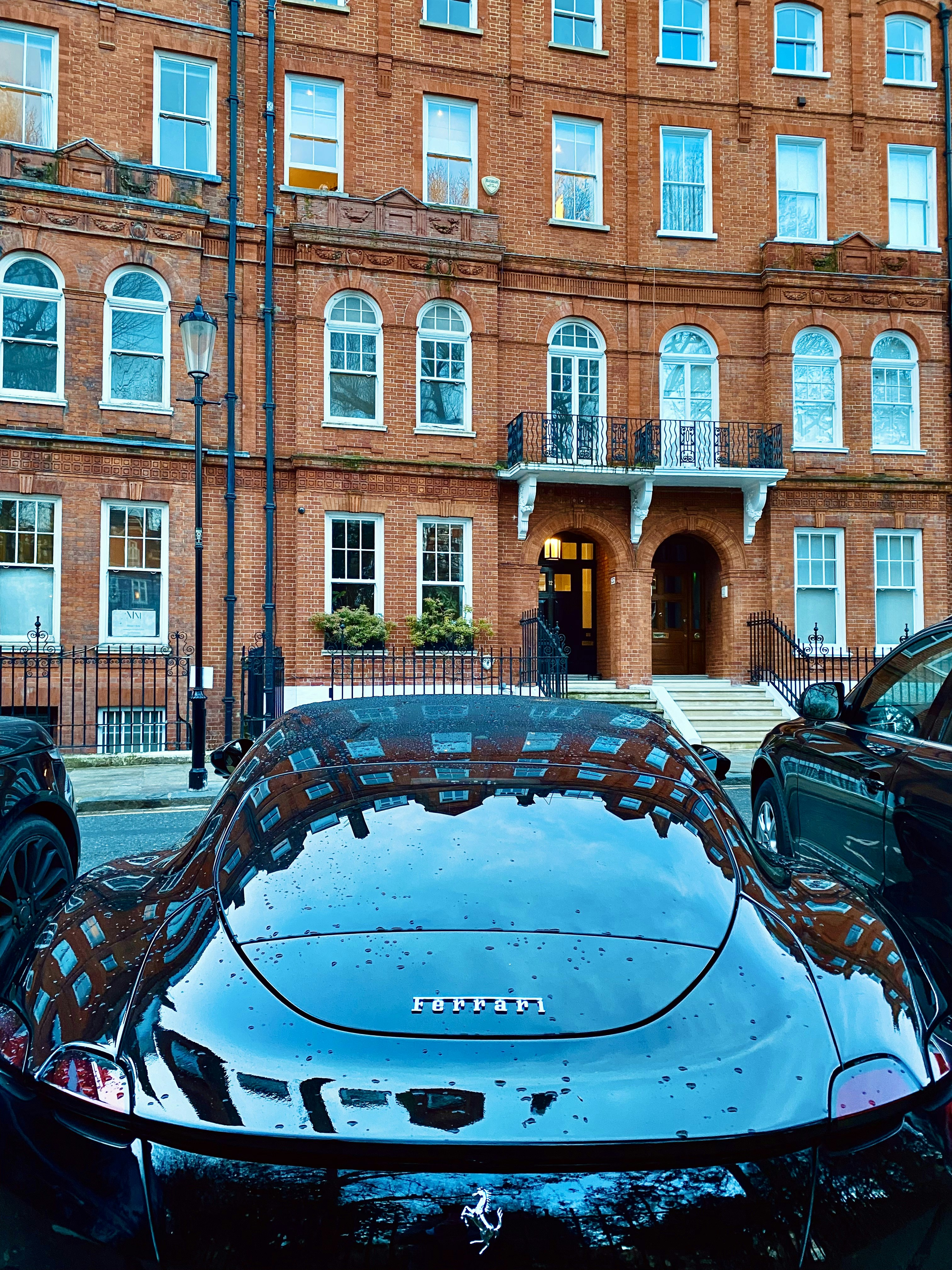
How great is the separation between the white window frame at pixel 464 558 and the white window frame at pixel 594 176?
6.60m

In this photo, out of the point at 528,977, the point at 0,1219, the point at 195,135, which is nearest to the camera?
the point at 0,1219

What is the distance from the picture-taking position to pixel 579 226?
62.3ft

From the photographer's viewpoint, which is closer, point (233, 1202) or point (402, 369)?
point (233, 1202)

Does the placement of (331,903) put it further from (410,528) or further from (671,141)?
(671,141)

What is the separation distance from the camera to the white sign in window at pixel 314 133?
58.3 feet

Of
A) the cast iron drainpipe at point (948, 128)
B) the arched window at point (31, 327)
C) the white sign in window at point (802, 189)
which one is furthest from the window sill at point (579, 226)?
the arched window at point (31, 327)

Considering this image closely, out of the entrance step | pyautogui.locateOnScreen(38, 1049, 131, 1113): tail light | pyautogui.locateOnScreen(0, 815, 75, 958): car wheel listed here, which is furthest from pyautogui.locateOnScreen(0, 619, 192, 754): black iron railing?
pyautogui.locateOnScreen(38, 1049, 131, 1113): tail light

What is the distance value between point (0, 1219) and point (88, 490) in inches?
639

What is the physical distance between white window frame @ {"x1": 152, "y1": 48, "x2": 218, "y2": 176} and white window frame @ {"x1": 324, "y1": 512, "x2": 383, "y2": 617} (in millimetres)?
6817

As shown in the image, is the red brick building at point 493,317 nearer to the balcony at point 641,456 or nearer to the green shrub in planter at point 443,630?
the balcony at point 641,456

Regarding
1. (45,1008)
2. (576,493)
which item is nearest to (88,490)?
(576,493)

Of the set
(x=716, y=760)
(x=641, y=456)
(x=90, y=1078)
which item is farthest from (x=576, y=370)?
(x=90, y=1078)

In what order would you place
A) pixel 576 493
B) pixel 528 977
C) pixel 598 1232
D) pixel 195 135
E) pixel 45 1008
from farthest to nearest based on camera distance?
1. pixel 576 493
2. pixel 195 135
3. pixel 45 1008
4. pixel 528 977
5. pixel 598 1232

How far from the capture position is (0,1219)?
1.51 metres
